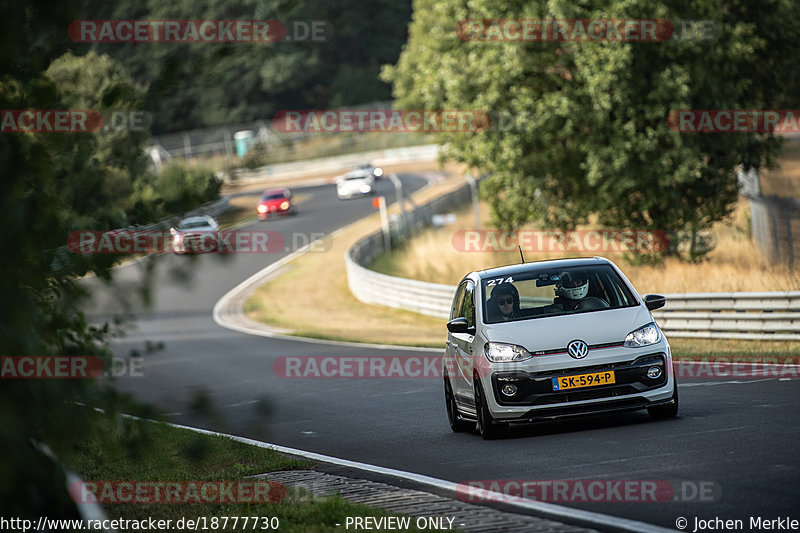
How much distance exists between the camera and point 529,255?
123 ft

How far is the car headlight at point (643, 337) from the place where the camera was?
1041 centimetres

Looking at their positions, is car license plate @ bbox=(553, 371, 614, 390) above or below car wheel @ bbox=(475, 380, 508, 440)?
above

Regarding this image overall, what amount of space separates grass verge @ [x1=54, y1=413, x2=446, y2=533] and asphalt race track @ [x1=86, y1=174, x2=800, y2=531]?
0.51 feet

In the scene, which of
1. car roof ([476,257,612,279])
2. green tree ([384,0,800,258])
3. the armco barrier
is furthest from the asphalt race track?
the armco barrier

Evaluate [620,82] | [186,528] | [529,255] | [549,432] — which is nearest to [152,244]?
[186,528]

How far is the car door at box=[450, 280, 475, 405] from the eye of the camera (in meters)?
11.2

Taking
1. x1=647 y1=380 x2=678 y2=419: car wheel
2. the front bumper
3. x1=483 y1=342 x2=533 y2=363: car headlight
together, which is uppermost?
x1=483 y1=342 x2=533 y2=363: car headlight

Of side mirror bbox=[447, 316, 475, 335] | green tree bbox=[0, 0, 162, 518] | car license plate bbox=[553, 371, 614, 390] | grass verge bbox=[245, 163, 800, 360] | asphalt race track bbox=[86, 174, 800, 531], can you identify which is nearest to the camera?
green tree bbox=[0, 0, 162, 518]

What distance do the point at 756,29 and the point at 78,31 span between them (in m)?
27.8

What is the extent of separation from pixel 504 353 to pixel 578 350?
69 cm

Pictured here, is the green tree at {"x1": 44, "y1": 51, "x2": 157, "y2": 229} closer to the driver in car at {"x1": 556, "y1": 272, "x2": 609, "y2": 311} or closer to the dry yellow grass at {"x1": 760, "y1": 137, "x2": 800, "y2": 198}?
the driver in car at {"x1": 556, "y1": 272, "x2": 609, "y2": 311}

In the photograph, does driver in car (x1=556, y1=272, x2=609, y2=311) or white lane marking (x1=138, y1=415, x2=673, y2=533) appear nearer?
white lane marking (x1=138, y1=415, x2=673, y2=533)

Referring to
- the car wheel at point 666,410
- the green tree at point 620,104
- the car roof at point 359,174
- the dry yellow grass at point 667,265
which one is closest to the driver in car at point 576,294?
the car wheel at point 666,410

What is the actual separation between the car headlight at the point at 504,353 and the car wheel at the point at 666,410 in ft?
4.67
